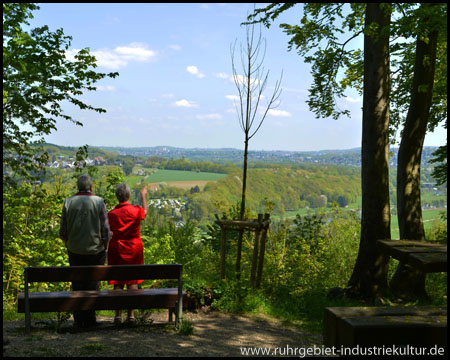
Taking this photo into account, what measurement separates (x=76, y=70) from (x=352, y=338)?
9559 millimetres

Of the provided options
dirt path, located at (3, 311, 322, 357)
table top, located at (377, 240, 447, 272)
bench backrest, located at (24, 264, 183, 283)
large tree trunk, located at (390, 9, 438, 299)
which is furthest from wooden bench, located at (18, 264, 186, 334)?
large tree trunk, located at (390, 9, 438, 299)

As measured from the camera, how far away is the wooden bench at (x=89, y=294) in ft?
16.7

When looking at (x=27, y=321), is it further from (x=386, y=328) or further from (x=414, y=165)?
(x=414, y=165)

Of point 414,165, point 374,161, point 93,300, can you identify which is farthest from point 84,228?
point 414,165

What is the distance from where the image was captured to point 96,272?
516 centimetres

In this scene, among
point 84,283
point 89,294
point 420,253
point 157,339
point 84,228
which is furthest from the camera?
point 84,283

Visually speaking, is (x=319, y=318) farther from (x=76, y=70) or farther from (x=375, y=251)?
(x=76, y=70)

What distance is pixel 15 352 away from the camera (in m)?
4.11

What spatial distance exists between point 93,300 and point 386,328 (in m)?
3.23

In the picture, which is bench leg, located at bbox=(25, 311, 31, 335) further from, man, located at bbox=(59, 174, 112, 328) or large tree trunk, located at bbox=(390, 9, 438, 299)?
large tree trunk, located at bbox=(390, 9, 438, 299)

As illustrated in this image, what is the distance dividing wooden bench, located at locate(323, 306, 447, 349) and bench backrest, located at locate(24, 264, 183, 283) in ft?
7.65

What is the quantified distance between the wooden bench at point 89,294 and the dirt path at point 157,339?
29 centimetres

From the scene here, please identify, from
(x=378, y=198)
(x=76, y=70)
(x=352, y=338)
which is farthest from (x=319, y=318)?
(x=76, y=70)

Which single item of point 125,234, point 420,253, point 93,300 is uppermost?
point 420,253
